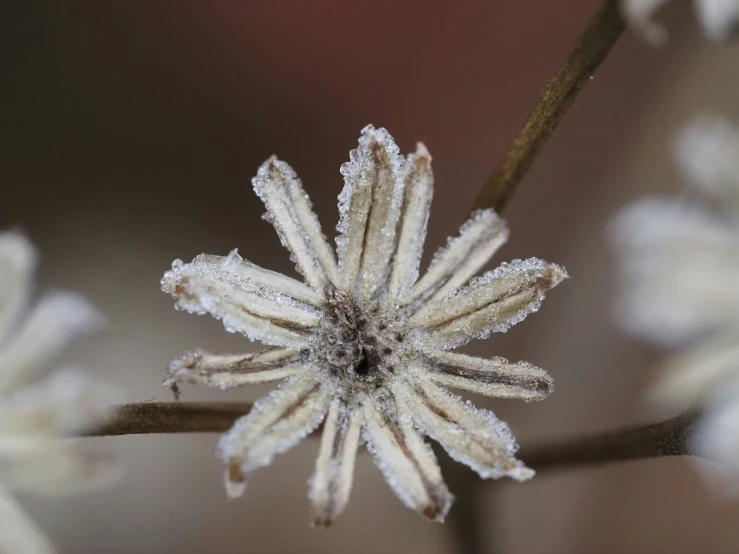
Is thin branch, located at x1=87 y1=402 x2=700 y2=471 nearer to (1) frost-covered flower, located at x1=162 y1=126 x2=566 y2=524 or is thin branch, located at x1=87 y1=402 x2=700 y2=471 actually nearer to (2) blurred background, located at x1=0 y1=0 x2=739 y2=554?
(1) frost-covered flower, located at x1=162 y1=126 x2=566 y2=524

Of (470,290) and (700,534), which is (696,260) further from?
(700,534)

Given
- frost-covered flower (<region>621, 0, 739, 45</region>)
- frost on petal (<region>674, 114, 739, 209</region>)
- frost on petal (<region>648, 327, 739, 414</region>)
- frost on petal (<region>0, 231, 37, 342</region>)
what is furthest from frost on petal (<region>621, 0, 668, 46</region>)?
frost on petal (<region>0, 231, 37, 342</region>)

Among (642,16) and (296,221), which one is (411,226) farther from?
(642,16)

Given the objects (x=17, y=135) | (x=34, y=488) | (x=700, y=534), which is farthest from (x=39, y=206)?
(x=700, y=534)

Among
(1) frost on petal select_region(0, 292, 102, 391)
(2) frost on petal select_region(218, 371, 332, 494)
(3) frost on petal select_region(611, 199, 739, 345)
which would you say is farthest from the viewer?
(3) frost on petal select_region(611, 199, 739, 345)

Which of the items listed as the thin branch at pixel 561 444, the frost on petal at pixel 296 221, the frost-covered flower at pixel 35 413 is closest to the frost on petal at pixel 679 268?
the thin branch at pixel 561 444

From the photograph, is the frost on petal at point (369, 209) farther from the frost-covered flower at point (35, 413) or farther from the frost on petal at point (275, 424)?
the frost-covered flower at point (35, 413)

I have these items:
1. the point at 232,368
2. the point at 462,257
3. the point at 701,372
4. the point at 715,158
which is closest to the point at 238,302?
the point at 232,368
